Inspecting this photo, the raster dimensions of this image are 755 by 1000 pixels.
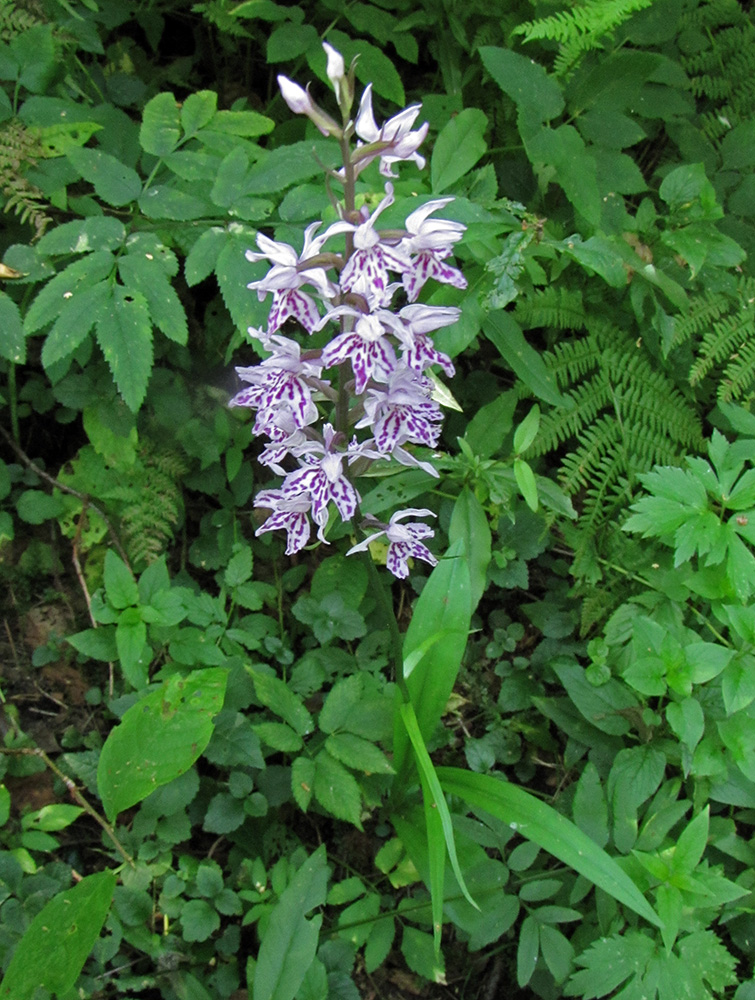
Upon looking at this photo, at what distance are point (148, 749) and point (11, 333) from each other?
4.46 feet

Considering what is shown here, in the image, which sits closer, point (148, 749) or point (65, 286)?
point (148, 749)

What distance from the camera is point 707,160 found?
11.0ft

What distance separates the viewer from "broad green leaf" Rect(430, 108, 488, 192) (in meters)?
2.58

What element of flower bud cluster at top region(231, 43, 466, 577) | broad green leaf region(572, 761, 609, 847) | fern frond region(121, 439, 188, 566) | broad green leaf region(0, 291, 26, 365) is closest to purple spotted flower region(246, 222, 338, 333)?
flower bud cluster at top region(231, 43, 466, 577)

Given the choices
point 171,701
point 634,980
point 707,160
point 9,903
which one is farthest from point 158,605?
point 707,160

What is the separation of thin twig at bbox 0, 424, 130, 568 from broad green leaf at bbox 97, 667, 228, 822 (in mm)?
987

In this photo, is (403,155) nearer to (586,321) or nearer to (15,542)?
(586,321)

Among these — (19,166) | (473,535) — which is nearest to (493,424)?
(473,535)

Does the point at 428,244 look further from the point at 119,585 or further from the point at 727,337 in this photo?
the point at 727,337

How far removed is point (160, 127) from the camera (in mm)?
2676

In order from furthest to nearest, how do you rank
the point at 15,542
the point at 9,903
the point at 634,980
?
the point at 15,542, the point at 9,903, the point at 634,980

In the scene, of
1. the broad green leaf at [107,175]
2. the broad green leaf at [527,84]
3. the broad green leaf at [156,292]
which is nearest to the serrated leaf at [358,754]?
the broad green leaf at [156,292]

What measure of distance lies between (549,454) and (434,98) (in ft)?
5.13

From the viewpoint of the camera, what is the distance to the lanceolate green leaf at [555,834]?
1931mm
